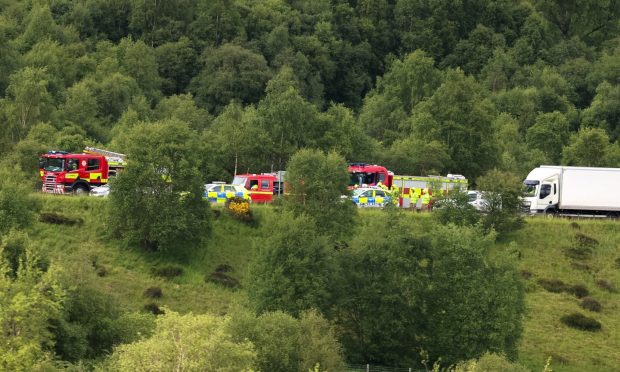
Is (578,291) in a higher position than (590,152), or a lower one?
lower

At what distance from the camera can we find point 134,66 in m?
123

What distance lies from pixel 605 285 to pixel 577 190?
1060 centimetres

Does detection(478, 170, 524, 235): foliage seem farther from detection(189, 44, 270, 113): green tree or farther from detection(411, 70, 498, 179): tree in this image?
detection(189, 44, 270, 113): green tree

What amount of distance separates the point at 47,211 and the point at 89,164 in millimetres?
7337

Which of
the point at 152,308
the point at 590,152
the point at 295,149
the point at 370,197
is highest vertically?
the point at 590,152

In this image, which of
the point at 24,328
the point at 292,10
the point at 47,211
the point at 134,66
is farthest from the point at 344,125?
the point at 292,10

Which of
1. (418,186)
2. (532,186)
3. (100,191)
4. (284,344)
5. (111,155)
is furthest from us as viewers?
(418,186)

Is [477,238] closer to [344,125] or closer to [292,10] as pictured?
[344,125]

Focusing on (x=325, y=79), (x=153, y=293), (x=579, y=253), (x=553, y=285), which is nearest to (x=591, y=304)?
(x=553, y=285)

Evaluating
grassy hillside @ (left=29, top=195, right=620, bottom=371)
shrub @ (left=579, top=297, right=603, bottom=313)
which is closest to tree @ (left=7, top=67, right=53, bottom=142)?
grassy hillside @ (left=29, top=195, right=620, bottom=371)

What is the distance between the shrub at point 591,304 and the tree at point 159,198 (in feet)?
72.1

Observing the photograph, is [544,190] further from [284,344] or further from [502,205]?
[284,344]

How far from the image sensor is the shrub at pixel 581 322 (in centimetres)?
6347

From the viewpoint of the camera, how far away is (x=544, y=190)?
256 ft
